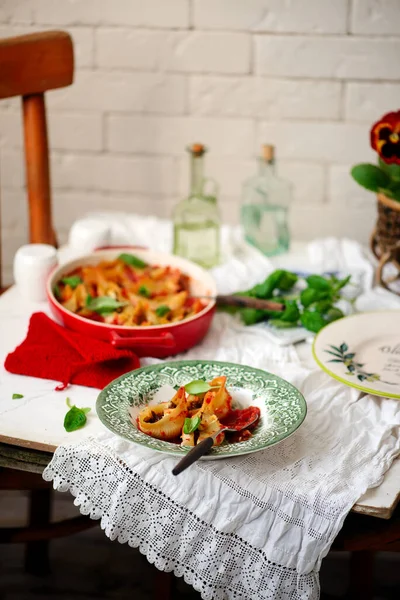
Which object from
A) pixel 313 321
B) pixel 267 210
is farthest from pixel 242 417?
pixel 267 210

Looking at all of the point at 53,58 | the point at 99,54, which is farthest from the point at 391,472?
the point at 99,54

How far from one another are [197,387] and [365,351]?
34cm

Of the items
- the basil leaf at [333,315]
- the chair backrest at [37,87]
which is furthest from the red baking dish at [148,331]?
the chair backrest at [37,87]

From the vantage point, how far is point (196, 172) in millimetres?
1605

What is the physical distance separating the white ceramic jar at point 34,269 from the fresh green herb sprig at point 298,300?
0.34 meters

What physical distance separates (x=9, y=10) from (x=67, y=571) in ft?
4.68

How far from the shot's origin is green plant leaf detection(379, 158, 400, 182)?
1456mm

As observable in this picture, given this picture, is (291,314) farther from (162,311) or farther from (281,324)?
(162,311)

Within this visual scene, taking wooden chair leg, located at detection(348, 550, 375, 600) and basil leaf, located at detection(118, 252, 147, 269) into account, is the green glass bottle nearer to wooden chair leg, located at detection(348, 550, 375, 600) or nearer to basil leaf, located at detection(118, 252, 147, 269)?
basil leaf, located at detection(118, 252, 147, 269)

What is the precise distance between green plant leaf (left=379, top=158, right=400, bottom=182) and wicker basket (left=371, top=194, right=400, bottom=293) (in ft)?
0.13

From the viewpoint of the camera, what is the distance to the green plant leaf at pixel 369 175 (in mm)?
1455

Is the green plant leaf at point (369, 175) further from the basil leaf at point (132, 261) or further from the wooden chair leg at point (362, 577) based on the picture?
the wooden chair leg at point (362, 577)

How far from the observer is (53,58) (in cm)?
164

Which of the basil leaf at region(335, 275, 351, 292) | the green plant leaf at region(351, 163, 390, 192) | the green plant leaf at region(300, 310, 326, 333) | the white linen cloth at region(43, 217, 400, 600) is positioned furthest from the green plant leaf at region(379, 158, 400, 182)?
the white linen cloth at region(43, 217, 400, 600)
